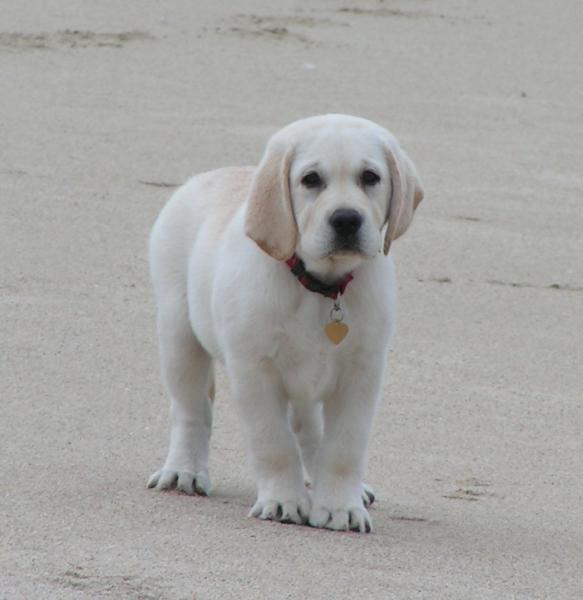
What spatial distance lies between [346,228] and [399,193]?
331 mm

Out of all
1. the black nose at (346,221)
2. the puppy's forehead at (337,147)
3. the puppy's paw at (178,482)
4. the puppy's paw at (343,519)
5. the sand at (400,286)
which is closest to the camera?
the sand at (400,286)

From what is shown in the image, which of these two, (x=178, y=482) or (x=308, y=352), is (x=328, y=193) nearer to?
(x=308, y=352)

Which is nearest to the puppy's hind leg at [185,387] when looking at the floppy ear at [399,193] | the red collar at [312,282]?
the red collar at [312,282]

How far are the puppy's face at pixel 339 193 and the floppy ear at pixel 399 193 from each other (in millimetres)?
31

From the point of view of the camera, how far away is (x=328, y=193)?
16.9 ft

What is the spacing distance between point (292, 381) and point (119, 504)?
615 mm

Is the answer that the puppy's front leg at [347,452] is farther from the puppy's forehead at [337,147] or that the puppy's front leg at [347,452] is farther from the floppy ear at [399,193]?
Result: the puppy's forehead at [337,147]

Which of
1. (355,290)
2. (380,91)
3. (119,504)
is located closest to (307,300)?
(355,290)

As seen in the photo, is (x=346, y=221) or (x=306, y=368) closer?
(x=346, y=221)

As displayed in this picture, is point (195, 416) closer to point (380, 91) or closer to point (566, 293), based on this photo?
point (566, 293)

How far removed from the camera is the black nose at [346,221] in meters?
5.05

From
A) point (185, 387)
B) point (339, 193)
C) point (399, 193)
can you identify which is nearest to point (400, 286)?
point (185, 387)

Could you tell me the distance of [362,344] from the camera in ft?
17.3

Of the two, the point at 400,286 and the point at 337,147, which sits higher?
the point at 337,147
